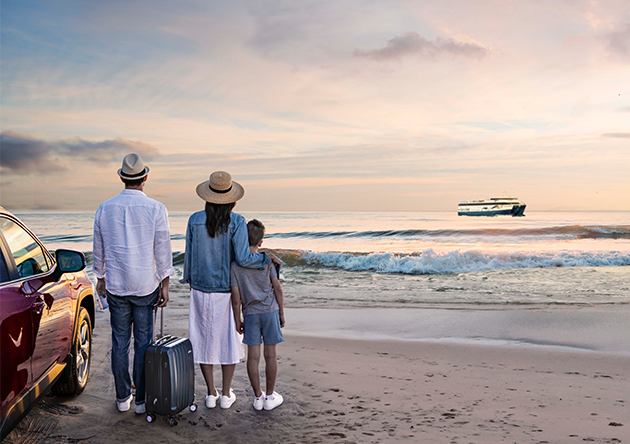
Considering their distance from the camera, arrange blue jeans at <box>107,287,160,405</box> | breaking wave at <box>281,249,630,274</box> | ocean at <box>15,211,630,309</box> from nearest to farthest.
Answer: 1. blue jeans at <box>107,287,160,405</box>
2. ocean at <box>15,211,630,309</box>
3. breaking wave at <box>281,249,630,274</box>

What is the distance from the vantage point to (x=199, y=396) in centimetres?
412

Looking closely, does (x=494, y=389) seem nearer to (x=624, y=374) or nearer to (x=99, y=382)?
(x=624, y=374)

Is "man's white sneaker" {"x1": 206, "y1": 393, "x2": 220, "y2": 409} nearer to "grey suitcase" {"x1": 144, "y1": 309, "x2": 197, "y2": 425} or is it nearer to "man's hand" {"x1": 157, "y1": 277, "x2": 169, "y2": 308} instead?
"grey suitcase" {"x1": 144, "y1": 309, "x2": 197, "y2": 425}

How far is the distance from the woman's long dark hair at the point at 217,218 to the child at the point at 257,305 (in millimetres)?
223

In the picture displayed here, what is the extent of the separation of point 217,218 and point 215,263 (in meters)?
0.35

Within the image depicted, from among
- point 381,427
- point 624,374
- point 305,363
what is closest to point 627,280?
point 624,374

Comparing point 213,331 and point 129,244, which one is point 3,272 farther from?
point 213,331

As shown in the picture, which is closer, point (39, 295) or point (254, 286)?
point (39, 295)

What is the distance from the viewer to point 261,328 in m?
3.67

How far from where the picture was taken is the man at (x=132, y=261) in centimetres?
337

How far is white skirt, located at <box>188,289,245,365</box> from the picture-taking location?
359 centimetres

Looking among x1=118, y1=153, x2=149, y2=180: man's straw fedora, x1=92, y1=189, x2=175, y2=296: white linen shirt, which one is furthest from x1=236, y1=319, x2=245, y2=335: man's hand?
x1=118, y1=153, x2=149, y2=180: man's straw fedora

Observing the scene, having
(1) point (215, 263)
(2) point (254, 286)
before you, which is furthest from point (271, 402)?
(1) point (215, 263)

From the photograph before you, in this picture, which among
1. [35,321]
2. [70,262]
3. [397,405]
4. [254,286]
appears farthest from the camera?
[397,405]
